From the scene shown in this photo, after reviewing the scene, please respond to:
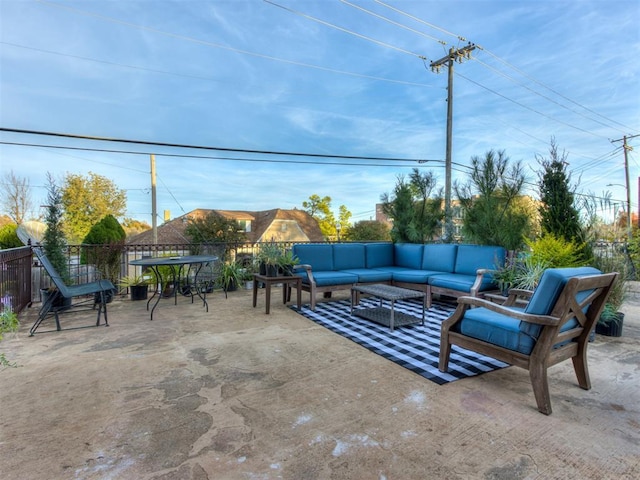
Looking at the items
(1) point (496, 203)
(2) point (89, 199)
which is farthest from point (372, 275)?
(2) point (89, 199)

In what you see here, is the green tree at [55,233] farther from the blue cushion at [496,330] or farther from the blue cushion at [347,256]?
the blue cushion at [496,330]

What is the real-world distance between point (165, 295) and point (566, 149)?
21.0 ft

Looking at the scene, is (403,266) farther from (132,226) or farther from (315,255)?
(132,226)

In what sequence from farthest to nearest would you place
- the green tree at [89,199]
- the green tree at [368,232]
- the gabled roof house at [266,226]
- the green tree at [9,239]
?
the gabled roof house at [266,226] → the green tree at [89,199] → the green tree at [368,232] → the green tree at [9,239]

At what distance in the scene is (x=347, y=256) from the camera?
5.44 meters

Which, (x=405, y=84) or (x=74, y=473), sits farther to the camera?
(x=405, y=84)

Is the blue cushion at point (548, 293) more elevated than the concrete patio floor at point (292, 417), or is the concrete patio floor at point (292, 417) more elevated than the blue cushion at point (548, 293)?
the blue cushion at point (548, 293)

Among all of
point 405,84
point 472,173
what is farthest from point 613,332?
point 405,84

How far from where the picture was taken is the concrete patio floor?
4.53 feet

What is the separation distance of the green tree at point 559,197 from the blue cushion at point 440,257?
1.42 metres

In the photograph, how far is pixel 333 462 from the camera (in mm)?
1404

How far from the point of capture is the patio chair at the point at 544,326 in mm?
1800

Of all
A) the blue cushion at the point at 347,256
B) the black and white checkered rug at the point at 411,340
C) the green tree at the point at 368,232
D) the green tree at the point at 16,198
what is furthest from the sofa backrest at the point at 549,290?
the green tree at the point at 16,198

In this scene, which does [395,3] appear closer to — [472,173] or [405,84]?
[405,84]
